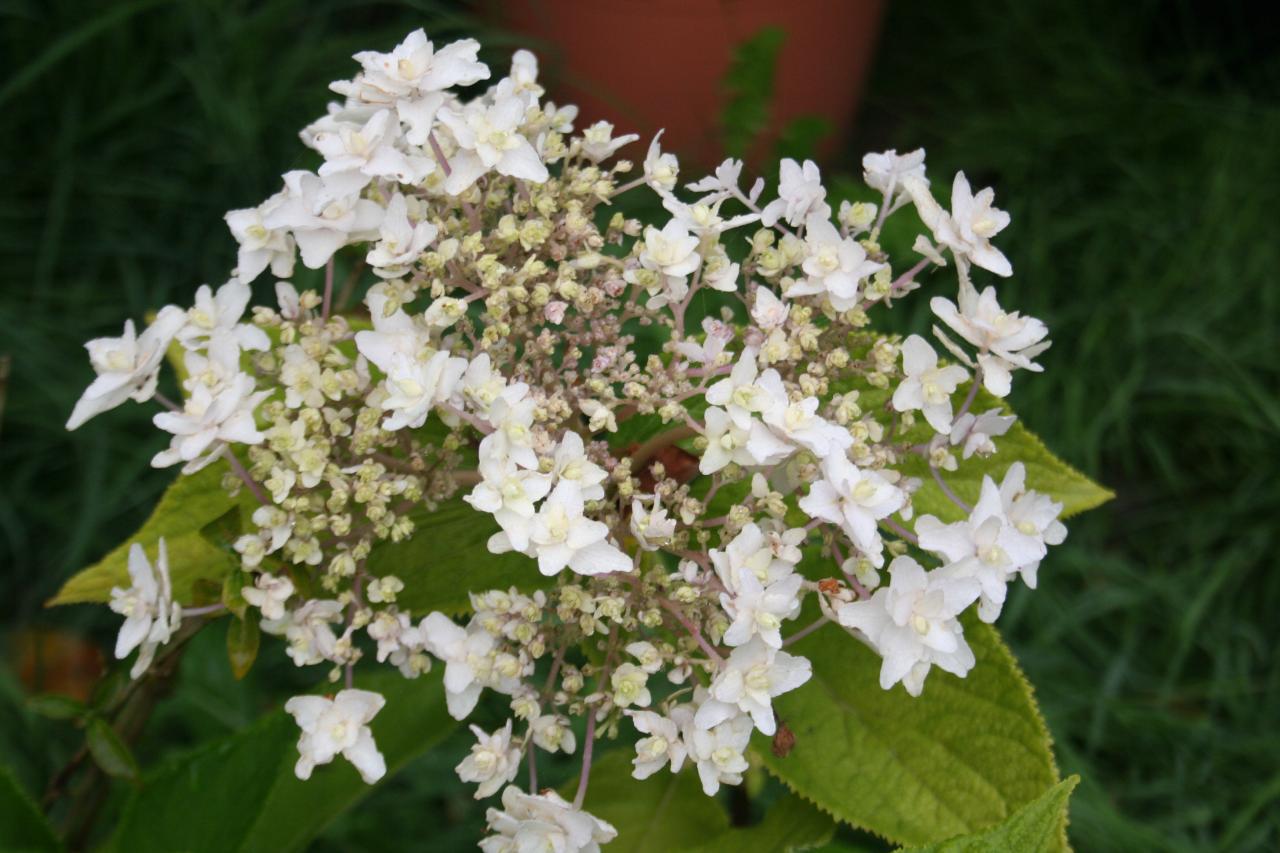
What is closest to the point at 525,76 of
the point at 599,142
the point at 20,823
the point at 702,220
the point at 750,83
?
the point at 599,142

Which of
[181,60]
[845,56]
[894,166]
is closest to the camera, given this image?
[894,166]

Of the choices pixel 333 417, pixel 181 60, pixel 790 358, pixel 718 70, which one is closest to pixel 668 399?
pixel 790 358

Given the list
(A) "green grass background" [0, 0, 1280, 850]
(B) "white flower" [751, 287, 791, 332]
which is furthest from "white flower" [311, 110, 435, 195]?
(A) "green grass background" [0, 0, 1280, 850]

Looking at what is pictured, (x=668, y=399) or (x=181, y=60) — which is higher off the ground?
(x=668, y=399)

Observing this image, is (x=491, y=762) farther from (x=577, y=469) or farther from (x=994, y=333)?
(x=994, y=333)

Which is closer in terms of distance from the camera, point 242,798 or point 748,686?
point 748,686

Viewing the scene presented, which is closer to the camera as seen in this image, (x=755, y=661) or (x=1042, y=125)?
(x=755, y=661)

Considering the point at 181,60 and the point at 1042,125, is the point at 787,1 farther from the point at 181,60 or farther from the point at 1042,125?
the point at 181,60

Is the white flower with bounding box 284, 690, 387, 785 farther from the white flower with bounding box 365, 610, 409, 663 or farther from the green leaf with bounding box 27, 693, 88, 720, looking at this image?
the green leaf with bounding box 27, 693, 88, 720
